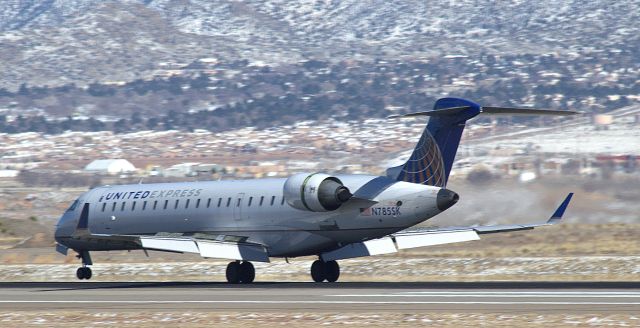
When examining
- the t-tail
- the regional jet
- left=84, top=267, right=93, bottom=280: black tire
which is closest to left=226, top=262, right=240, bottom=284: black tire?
the regional jet

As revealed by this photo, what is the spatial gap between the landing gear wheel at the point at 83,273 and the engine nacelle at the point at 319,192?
34.6 feet

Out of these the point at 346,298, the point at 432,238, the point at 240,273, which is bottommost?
the point at 240,273

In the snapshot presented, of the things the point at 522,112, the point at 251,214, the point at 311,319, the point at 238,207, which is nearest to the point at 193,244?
the point at 251,214

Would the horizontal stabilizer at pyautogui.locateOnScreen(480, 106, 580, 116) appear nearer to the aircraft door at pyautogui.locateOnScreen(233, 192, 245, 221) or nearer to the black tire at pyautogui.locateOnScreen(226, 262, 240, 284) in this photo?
the aircraft door at pyautogui.locateOnScreen(233, 192, 245, 221)

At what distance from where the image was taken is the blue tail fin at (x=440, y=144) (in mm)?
45938

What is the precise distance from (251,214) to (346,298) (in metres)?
13.3

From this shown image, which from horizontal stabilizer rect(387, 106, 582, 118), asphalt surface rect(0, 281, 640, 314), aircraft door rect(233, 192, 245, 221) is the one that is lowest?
aircraft door rect(233, 192, 245, 221)

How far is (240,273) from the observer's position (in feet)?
161

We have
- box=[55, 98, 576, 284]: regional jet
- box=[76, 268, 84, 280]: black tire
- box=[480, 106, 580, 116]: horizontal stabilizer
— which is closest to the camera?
box=[480, 106, 580, 116]: horizontal stabilizer

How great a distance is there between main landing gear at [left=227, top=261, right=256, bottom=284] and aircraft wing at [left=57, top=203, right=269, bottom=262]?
2.33 ft

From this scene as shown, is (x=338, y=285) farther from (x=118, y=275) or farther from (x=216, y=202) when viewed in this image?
(x=118, y=275)

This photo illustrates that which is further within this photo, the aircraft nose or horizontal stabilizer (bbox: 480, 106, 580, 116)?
the aircraft nose

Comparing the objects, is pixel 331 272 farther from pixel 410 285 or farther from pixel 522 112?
pixel 522 112

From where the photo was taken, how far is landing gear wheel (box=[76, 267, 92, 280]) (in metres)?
53.6
